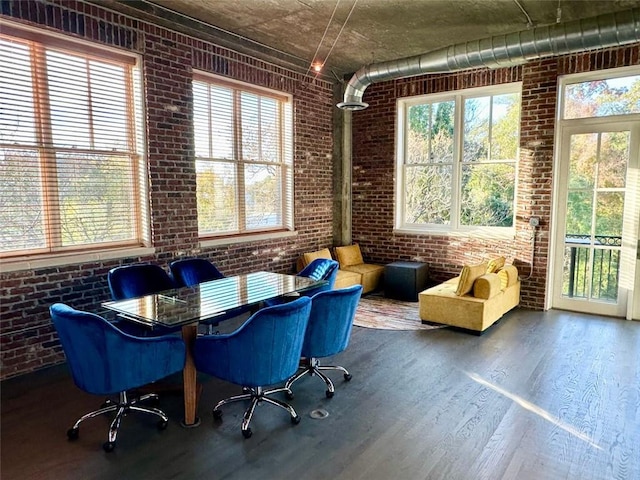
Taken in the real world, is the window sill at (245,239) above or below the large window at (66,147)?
below

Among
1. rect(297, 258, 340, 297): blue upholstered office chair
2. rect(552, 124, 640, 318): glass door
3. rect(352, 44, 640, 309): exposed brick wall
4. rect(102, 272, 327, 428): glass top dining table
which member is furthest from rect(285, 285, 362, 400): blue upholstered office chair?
rect(552, 124, 640, 318): glass door

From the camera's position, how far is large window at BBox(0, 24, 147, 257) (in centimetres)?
366

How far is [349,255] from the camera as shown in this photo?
7043 mm

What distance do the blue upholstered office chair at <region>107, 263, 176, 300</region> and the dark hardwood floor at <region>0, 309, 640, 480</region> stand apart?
0.84 m

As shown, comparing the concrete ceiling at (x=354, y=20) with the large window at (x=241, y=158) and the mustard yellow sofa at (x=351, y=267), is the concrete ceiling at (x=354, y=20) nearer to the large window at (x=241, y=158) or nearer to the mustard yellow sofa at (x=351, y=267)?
the large window at (x=241, y=158)

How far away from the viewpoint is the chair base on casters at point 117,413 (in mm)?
2691

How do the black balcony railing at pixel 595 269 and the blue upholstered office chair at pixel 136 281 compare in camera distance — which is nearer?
the blue upholstered office chair at pixel 136 281

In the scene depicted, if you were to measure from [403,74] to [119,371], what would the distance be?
4.85m

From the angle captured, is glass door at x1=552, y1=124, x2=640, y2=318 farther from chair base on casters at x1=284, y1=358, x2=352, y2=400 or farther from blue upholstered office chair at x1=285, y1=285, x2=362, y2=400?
blue upholstered office chair at x1=285, y1=285, x2=362, y2=400

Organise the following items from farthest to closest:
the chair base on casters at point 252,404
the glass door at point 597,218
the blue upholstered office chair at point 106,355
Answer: the glass door at point 597,218 → the chair base on casters at point 252,404 → the blue upholstered office chair at point 106,355

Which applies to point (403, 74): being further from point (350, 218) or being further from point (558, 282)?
point (558, 282)

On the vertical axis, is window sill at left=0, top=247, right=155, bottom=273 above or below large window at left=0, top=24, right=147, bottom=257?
below

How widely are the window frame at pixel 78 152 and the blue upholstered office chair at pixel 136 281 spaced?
418mm

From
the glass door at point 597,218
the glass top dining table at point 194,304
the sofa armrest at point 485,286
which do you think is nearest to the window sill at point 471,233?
the glass door at point 597,218
